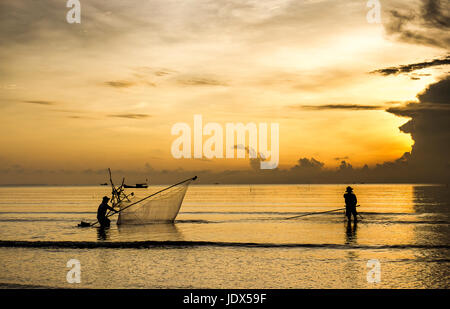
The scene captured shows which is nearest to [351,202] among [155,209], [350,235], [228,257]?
[350,235]

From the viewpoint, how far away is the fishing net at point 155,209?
31047mm

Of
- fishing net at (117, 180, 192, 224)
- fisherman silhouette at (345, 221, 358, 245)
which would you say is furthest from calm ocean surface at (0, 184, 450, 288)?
fishing net at (117, 180, 192, 224)

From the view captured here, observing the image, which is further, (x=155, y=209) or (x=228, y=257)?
(x=155, y=209)

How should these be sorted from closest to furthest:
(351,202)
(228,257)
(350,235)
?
(228,257) < (350,235) < (351,202)

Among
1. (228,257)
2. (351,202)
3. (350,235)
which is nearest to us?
(228,257)

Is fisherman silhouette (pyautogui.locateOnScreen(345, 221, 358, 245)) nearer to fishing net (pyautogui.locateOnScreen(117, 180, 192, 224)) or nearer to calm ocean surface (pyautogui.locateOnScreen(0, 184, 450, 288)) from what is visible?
calm ocean surface (pyautogui.locateOnScreen(0, 184, 450, 288))

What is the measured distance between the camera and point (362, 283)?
44.1 ft

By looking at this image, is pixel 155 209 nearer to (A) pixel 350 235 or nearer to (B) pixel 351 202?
(A) pixel 350 235

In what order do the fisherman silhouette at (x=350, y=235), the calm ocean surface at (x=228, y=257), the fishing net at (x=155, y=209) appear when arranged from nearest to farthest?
the calm ocean surface at (x=228, y=257)
the fisherman silhouette at (x=350, y=235)
the fishing net at (x=155, y=209)

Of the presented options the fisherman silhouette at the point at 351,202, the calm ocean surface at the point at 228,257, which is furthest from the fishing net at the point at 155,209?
the fisherman silhouette at the point at 351,202

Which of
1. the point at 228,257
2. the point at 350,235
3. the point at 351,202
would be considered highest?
the point at 351,202

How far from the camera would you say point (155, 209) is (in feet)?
104

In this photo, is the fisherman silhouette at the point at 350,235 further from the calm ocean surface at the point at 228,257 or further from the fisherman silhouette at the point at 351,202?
the fisherman silhouette at the point at 351,202
